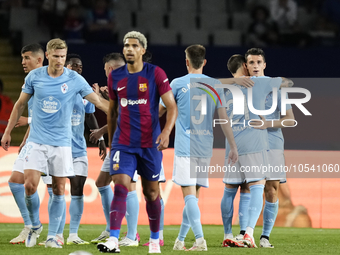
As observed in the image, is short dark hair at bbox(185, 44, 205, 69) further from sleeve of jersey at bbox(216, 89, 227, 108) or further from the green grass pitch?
the green grass pitch

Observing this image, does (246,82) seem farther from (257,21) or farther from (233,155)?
(257,21)

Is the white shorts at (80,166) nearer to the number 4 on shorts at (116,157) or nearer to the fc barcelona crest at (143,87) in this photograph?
the number 4 on shorts at (116,157)

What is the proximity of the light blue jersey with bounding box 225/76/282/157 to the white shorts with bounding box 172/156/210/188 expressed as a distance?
628mm

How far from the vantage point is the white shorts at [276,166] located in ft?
21.5

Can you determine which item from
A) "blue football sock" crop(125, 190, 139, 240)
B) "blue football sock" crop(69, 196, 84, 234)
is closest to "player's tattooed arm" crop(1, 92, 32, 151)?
"blue football sock" crop(69, 196, 84, 234)

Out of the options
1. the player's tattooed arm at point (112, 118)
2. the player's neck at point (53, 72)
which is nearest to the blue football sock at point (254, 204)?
the player's tattooed arm at point (112, 118)

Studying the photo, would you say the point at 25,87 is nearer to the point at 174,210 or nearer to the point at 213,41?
the point at 174,210

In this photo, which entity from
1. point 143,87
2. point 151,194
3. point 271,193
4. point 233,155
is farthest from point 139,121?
point 271,193

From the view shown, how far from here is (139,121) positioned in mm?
5262

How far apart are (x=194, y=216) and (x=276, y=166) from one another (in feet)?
4.19

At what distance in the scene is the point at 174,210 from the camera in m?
9.94

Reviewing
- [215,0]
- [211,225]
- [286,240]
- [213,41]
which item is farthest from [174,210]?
[215,0]

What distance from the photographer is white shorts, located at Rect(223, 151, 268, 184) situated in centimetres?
628

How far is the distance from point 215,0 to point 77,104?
9.49m
